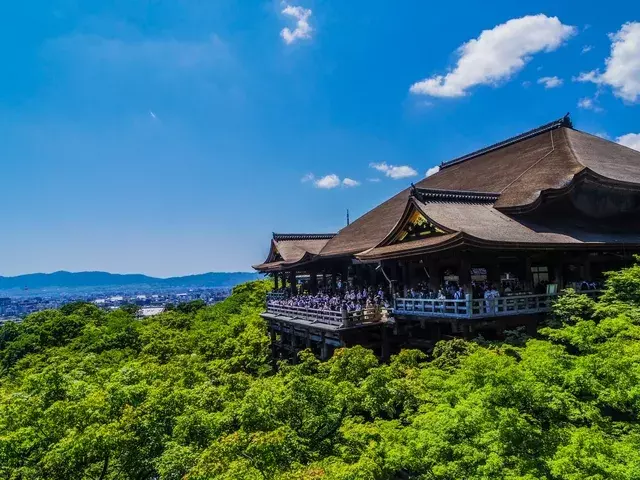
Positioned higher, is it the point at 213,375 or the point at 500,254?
the point at 500,254

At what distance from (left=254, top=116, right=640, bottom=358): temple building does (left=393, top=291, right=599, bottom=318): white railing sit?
49 mm

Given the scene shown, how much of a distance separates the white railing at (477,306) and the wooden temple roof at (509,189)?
2.15 metres

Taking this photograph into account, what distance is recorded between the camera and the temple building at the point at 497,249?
1620 centimetres

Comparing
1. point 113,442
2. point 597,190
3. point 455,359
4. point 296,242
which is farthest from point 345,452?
point 296,242

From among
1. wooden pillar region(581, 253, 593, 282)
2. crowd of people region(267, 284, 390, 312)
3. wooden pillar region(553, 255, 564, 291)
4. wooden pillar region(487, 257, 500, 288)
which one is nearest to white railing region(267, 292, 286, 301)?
crowd of people region(267, 284, 390, 312)

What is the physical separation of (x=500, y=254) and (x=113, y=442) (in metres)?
15.9

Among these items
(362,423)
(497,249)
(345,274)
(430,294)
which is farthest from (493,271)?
(345,274)

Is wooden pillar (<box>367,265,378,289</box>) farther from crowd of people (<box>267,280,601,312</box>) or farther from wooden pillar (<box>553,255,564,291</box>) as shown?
wooden pillar (<box>553,255,564,291</box>)

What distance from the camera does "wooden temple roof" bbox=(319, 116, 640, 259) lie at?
17.7 meters

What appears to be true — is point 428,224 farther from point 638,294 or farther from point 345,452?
point 345,452

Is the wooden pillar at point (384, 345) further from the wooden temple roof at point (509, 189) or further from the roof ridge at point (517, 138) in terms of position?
the roof ridge at point (517, 138)

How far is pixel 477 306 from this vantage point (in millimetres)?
15523

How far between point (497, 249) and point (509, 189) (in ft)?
26.8

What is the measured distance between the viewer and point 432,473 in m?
7.98
